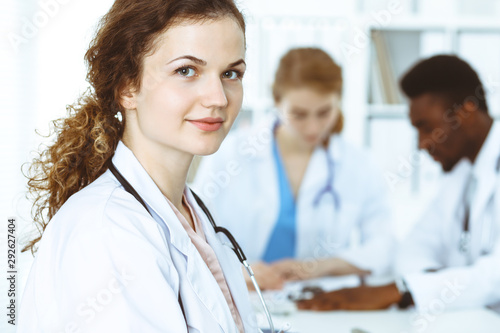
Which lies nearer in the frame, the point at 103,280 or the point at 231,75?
the point at 103,280

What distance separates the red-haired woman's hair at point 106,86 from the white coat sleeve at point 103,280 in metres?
0.19

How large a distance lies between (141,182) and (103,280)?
0.21 meters

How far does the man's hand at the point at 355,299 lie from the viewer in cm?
157

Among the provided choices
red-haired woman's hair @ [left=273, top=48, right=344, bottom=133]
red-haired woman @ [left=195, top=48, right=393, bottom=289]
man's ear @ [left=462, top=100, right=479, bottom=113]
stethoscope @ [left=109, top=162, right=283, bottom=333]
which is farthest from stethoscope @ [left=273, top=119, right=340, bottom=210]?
stethoscope @ [left=109, top=162, right=283, bottom=333]

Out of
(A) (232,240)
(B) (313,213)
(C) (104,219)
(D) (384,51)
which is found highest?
(D) (384,51)

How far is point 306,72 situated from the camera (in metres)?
2.40

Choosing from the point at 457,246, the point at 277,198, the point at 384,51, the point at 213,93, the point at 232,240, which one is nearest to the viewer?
the point at 213,93

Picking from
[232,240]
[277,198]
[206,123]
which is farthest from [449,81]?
[206,123]

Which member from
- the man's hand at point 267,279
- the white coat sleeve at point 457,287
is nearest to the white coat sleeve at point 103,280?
the man's hand at point 267,279

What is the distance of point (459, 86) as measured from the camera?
2.21m

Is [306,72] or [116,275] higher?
[306,72]

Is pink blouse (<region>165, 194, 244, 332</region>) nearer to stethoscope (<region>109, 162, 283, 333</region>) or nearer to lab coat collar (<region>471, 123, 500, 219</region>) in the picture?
stethoscope (<region>109, 162, 283, 333</region>)

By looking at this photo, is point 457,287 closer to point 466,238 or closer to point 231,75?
Result: point 466,238

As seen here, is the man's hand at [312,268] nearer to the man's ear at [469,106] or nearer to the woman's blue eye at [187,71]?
A: the man's ear at [469,106]
